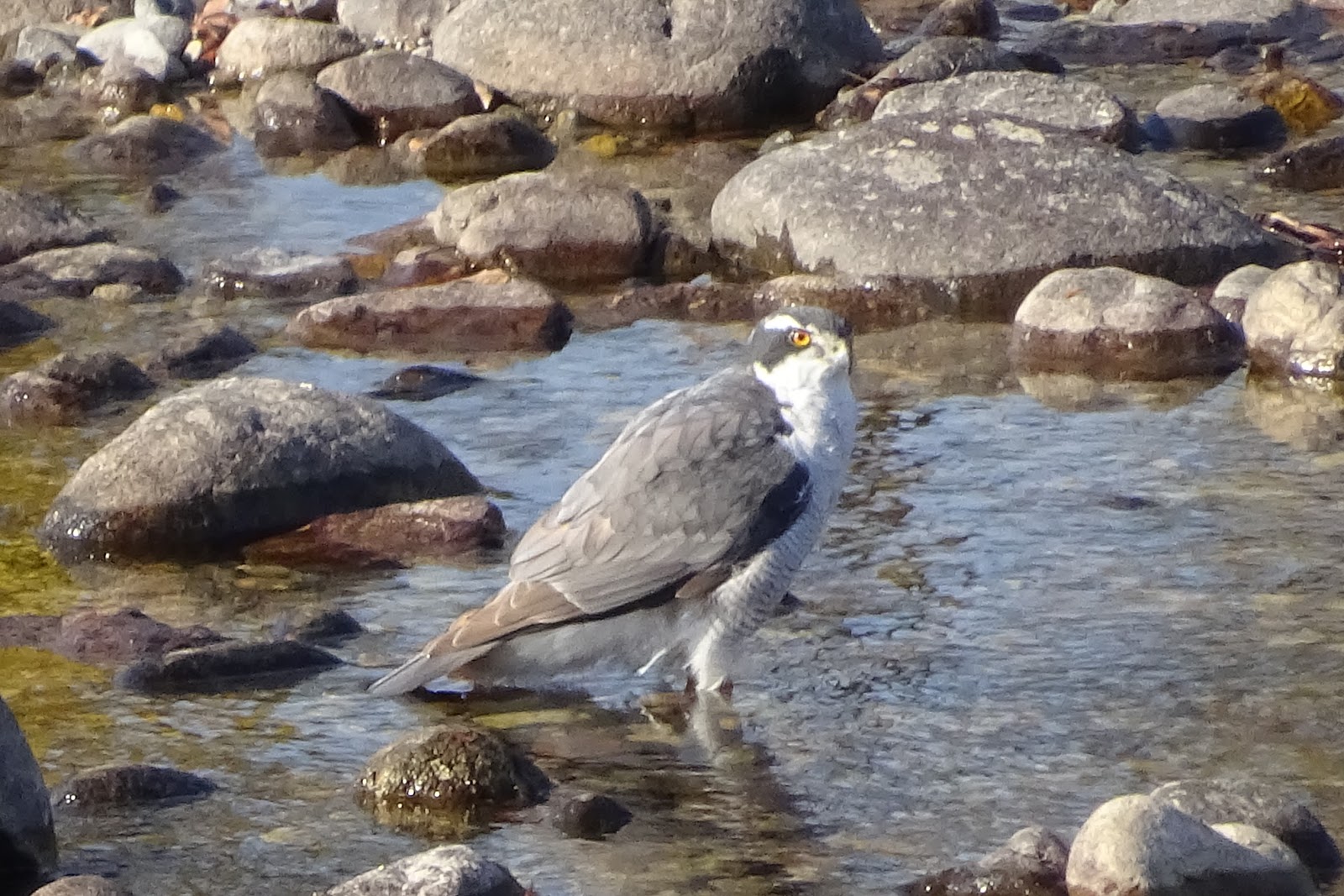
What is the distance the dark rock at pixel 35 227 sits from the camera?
38.4ft

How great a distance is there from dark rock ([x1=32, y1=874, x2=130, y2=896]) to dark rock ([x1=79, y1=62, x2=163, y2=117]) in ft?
39.8

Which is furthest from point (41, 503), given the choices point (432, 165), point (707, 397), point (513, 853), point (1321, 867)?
point (432, 165)

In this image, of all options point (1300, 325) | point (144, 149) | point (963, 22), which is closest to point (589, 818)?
point (1300, 325)

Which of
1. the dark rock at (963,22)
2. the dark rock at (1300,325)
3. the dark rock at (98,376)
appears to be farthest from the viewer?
the dark rock at (963,22)

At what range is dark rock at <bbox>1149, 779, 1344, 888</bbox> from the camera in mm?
4891

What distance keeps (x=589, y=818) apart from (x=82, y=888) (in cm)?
122

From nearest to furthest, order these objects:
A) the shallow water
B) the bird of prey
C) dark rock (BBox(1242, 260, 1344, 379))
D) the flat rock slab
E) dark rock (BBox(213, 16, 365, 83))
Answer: the shallow water
the bird of prey
dark rock (BBox(1242, 260, 1344, 379))
the flat rock slab
dark rock (BBox(213, 16, 365, 83))

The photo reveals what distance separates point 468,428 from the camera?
8789 millimetres

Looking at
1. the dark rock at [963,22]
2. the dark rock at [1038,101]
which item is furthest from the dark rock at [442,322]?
the dark rock at [963,22]

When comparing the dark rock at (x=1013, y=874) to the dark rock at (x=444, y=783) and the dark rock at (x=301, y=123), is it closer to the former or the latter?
the dark rock at (x=444, y=783)

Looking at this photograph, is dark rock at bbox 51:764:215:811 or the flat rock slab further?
the flat rock slab

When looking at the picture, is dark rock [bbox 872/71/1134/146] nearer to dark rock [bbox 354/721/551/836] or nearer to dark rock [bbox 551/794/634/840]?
dark rock [bbox 354/721/551/836]

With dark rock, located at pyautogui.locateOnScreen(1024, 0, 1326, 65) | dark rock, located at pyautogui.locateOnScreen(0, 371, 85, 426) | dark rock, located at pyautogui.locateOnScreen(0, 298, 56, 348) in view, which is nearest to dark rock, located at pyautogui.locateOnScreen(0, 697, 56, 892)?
dark rock, located at pyautogui.locateOnScreen(0, 371, 85, 426)

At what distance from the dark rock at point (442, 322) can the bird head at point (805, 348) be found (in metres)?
3.65
